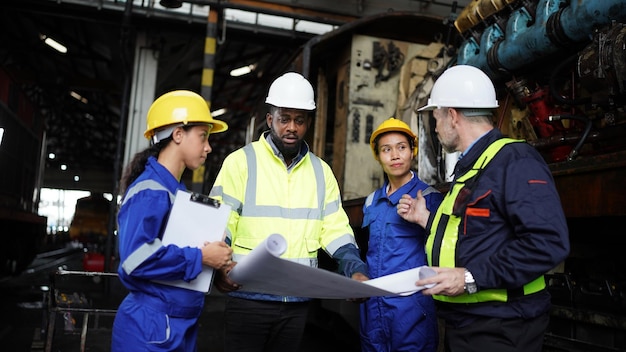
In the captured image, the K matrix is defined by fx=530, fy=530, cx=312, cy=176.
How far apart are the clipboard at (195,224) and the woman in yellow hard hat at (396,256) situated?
1.05 m

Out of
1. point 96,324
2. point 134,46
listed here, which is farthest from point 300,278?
point 134,46

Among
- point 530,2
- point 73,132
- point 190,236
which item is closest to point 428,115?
point 530,2

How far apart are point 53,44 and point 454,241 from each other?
42.5ft

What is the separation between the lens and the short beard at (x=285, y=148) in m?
2.64

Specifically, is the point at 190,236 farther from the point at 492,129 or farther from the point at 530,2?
the point at 530,2

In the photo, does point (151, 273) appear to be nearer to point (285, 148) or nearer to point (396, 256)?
point (285, 148)

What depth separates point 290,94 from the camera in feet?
8.73

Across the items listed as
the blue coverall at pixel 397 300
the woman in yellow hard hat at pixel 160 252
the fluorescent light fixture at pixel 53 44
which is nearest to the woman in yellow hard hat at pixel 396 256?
the blue coverall at pixel 397 300

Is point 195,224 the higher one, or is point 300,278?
point 195,224

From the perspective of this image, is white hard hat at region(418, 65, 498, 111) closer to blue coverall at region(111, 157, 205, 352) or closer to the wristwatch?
the wristwatch

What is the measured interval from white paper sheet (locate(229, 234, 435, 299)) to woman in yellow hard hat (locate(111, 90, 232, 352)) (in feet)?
0.53

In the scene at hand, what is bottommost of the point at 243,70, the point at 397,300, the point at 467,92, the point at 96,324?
the point at 96,324

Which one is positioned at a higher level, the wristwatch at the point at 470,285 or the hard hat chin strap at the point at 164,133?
the hard hat chin strap at the point at 164,133

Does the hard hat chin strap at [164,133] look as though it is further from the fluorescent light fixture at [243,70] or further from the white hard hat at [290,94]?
the fluorescent light fixture at [243,70]
